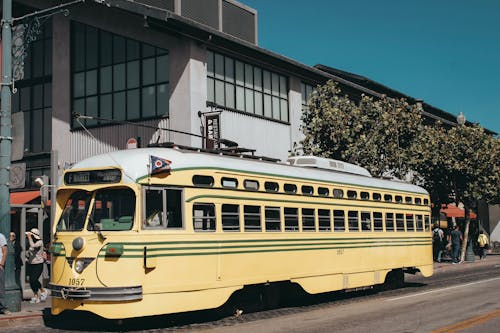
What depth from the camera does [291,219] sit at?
1535 centimetres

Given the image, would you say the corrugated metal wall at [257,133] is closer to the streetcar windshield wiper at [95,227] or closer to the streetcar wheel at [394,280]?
the streetcar wheel at [394,280]

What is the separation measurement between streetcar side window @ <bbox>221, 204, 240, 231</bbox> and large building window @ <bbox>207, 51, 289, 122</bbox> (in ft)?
48.4

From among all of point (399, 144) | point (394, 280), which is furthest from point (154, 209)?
point (399, 144)

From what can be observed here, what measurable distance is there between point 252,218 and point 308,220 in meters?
2.27

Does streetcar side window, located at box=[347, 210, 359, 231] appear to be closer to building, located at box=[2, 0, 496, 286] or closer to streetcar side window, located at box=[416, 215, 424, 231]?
streetcar side window, located at box=[416, 215, 424, 231]

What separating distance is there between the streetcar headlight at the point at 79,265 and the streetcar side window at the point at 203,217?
221 cm

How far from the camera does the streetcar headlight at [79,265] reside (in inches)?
466

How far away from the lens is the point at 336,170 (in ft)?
59.7

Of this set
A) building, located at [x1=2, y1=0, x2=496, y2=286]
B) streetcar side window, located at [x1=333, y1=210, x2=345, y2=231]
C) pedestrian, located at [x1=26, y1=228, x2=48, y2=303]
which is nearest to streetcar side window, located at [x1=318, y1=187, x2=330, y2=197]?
streetcar side window, located at [x1=333, y1=210, x2=345, y2=231]

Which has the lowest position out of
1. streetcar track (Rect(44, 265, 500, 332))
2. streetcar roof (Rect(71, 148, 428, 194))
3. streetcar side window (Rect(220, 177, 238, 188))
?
streetcar track (Rect(44, 265, 500, 332))

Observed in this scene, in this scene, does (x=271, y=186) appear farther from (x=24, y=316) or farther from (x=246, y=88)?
(x=246, y=88)

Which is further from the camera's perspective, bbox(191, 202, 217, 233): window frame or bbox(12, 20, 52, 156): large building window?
bbox(12, 20, 52, 156): large building window

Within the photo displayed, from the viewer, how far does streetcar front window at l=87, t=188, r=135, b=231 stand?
1195cm

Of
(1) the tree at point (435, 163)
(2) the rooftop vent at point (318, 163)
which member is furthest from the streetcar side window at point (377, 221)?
(1) the tree at point (435, 163)
